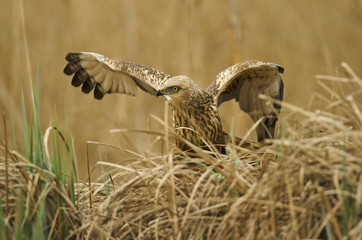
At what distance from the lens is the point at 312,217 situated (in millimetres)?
1947

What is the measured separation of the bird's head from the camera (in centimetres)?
345

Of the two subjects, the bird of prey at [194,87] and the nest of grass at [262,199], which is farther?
the bird of prey at [194,87]

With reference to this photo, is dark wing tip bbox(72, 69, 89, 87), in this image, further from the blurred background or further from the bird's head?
the blurred background

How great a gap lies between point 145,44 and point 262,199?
517 centimetres

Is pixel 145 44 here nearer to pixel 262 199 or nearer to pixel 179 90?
pixel 179 90

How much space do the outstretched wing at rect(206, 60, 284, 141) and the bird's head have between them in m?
0.36

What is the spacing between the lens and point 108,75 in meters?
4.15

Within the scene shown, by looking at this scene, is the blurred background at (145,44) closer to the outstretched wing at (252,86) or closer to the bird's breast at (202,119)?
the outstretched wing at (252,86)

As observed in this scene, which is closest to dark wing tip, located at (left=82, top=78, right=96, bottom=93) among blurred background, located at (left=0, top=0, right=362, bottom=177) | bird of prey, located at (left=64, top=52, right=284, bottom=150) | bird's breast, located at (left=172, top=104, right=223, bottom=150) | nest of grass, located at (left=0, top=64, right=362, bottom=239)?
bird of prey, located at (left=64, top=52, right=284, bottom=150)

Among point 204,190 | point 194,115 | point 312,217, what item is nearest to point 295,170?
point 312,217

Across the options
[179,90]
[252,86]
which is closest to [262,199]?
[179,90]

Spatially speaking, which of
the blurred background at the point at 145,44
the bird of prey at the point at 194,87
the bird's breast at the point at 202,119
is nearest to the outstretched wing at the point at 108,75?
the bird of prey at the point at 194,87

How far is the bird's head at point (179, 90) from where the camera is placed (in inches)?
136

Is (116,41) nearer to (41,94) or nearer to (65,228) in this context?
(41,94)
